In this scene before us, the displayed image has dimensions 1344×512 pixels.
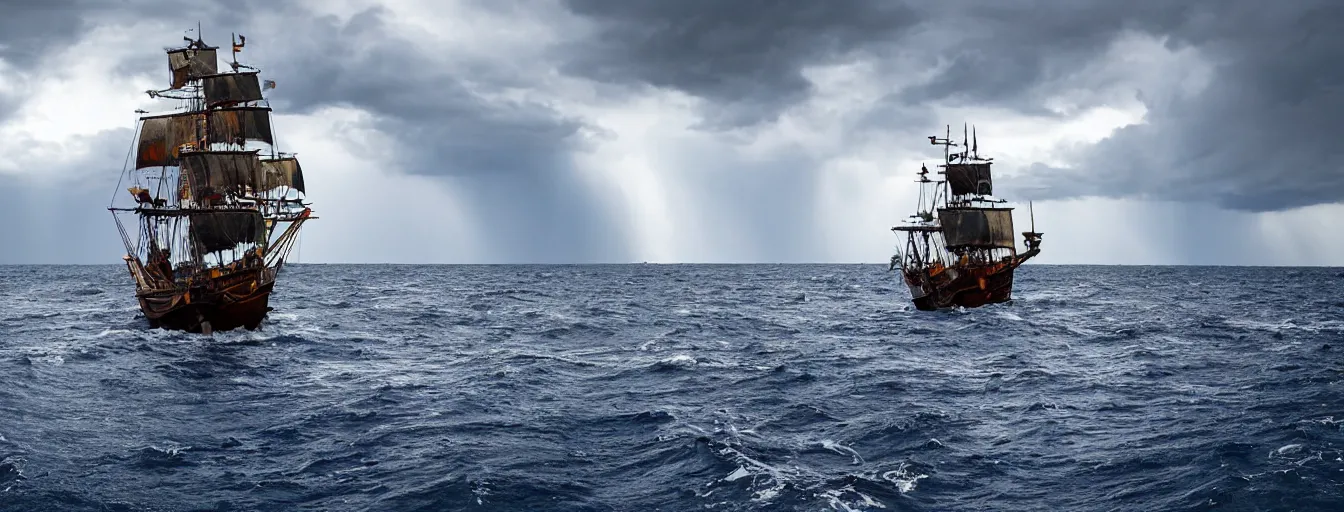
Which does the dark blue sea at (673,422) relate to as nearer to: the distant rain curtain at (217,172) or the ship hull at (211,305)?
the ship hull at (211,305)

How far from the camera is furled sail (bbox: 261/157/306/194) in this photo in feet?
300

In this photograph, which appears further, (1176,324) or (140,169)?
(140,169)

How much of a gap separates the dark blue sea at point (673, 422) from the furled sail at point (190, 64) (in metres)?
31.2

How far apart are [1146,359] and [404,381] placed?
32.3 meters

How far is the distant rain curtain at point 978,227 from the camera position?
317 feet

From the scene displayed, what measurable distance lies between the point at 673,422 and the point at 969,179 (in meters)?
82.1

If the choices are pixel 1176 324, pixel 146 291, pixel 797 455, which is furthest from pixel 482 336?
pixel 1176 324

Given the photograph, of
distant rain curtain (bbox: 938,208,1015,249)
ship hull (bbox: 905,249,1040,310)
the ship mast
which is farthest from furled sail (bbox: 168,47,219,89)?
distant rain curtain (bbox: 938,208,1015,249)

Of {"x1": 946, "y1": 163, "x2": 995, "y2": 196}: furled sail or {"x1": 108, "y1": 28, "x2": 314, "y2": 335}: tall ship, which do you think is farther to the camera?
{"x1": 946, "y1": 163, "x2": 995, "y2": 196}: furled sail

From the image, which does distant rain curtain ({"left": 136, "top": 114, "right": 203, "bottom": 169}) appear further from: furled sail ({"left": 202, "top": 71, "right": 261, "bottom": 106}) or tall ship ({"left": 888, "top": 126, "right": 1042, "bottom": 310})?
tall ship ({"left": 888, "top": 126, "right": 1042, "bottom": 310})

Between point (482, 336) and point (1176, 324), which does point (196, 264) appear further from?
point (1176, 324)

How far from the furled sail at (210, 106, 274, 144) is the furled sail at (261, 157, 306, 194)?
28.7 feet

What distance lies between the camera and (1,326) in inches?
2386

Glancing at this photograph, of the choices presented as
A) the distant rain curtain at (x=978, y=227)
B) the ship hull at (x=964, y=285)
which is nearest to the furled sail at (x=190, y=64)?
the ship hull at (x=964, y=285)
